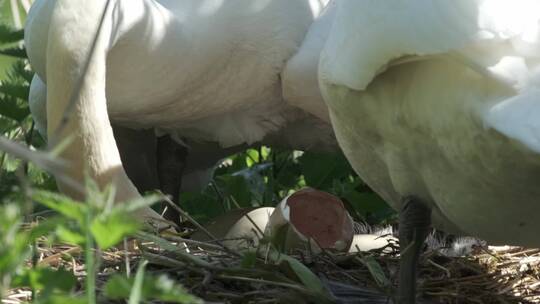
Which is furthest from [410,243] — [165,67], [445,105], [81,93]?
[165,67]

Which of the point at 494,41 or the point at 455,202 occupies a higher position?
the point at 494,41

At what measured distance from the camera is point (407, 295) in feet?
8.86

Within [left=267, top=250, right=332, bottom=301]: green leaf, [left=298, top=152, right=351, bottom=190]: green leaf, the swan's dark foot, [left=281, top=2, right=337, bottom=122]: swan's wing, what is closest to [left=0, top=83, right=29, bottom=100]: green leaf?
the swan's dark foot

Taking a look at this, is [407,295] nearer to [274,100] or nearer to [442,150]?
[442,150]

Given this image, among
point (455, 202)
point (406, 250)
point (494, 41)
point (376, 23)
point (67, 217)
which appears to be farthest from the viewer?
point (406, 250)

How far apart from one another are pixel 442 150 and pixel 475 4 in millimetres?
335

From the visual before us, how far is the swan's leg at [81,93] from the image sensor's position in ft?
9.93

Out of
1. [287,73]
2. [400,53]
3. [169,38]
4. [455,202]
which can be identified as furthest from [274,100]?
[400,53]

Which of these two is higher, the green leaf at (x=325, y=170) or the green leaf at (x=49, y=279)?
the green leaf at (x=49, y=279)

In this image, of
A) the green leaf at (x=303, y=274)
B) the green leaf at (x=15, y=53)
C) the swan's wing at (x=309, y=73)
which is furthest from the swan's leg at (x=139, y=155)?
the green leaf at (x=303, y=274)

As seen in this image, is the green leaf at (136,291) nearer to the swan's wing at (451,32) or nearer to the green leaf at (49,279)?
the green leaf at (49,279)

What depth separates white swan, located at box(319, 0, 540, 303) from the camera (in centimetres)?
204

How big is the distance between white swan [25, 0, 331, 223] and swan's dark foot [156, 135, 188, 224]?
0.48ft

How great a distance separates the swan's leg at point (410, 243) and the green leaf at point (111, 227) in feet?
3.76
